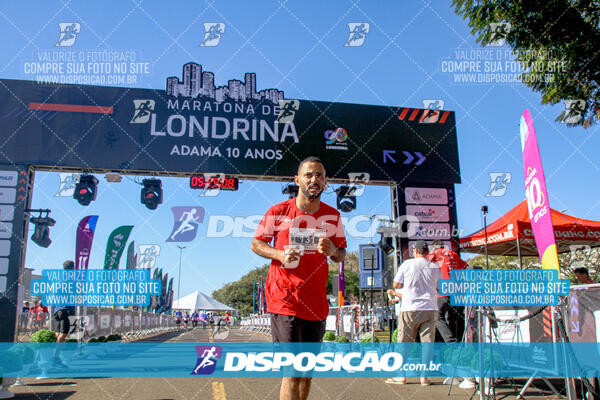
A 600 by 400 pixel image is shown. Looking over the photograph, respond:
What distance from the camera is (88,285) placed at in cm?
967

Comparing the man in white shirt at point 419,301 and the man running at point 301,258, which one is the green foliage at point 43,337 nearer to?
the man in white shirt at point 419,301

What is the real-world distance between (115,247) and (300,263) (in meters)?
12.8

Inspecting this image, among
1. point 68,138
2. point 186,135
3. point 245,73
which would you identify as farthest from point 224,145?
point 68,138

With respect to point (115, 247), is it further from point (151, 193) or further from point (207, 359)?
point (207, 359)

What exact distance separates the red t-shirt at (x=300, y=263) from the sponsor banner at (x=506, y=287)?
2248 millimetres

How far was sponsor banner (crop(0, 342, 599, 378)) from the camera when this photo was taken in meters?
3.79

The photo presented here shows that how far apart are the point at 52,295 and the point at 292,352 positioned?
7042mm

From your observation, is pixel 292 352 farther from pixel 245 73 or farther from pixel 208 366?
pixel 245 73

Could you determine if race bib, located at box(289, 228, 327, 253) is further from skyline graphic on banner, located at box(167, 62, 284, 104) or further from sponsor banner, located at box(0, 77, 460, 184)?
skyline graphic on banner, located at box(167, 62, 284, 104)

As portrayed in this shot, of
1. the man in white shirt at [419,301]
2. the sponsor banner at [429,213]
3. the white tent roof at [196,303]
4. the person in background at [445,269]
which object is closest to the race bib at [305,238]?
the man in white shirt at [419,301]

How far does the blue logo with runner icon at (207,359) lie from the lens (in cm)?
634

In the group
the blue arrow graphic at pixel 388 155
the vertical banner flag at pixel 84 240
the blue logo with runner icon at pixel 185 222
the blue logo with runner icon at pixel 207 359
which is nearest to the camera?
the blue logo with runner icon at pixel 207 359

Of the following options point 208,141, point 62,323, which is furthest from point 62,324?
point 208,141

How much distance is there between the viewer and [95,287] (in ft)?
33.0
